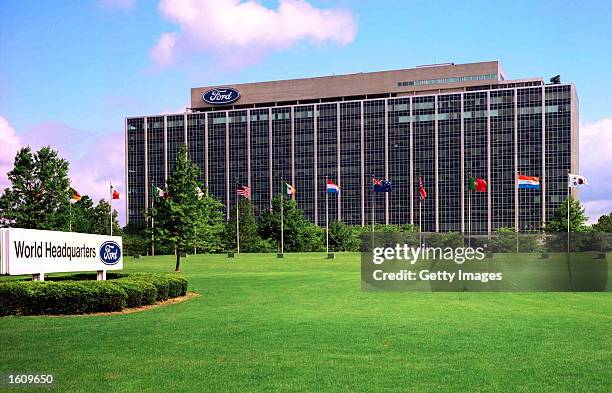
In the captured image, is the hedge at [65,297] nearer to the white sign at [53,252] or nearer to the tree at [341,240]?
the white sign at [53,252]

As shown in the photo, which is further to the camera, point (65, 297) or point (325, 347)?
point (65, 297)

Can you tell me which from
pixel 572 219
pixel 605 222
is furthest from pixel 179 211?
pixel 605 222

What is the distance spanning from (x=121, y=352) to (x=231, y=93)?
14613 centimetres

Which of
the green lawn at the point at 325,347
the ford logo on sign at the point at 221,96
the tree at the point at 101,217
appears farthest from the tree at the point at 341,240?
the green lawn at the point at 325,347

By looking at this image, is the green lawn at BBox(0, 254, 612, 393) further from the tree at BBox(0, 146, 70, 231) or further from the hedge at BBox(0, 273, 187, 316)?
the tree at BBox(0, 146, 70, 231)

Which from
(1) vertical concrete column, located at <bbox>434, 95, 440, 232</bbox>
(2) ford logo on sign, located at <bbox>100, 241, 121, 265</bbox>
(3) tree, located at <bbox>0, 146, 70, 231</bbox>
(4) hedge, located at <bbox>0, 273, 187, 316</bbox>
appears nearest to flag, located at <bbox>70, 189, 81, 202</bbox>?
(3) tree, located at <bbox>0, 146, 70, 231</bbox>

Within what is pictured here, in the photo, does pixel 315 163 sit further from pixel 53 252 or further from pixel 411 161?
pixel 53 252

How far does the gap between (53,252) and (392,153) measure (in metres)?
121

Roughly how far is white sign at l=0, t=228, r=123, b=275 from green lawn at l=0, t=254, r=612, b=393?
7.35ft

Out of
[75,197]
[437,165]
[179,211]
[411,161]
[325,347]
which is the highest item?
[411,161]

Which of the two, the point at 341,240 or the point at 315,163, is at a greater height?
the point at 315,163

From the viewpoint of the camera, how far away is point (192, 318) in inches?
844

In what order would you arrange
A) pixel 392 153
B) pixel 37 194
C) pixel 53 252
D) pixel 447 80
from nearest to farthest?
pixel 53 252 < pixel 37 194 < pixel 392 153 < pixel 447 80

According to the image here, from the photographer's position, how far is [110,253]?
2972 cm
